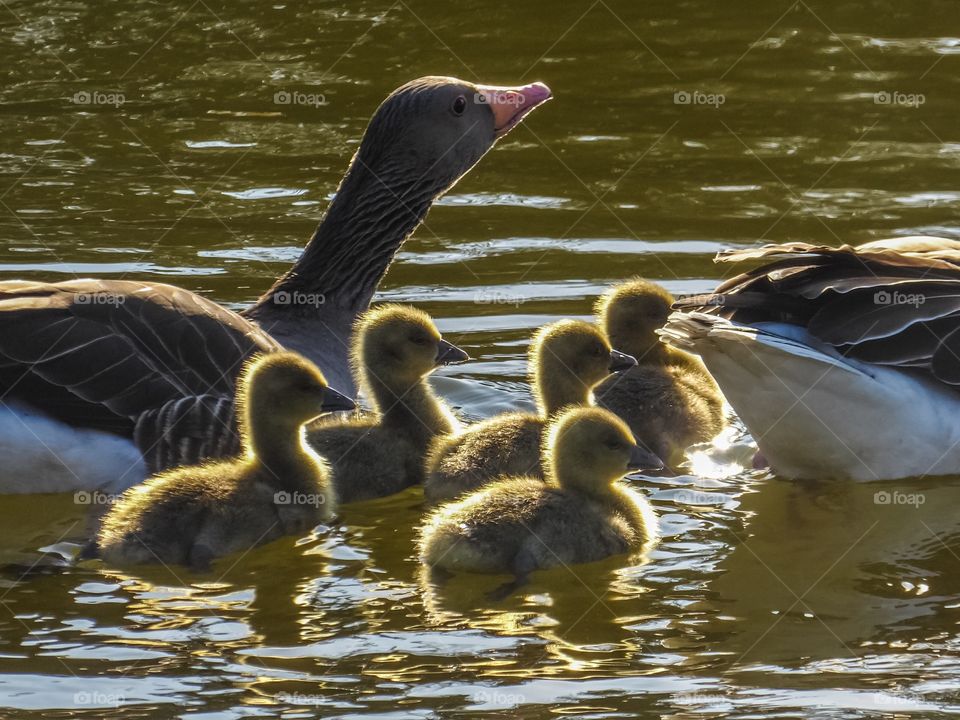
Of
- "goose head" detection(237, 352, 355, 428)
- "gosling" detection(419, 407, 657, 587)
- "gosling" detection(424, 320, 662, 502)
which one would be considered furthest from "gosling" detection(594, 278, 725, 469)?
"goose head" detection(237, 352, 355, 428)

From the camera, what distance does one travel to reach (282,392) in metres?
7.12

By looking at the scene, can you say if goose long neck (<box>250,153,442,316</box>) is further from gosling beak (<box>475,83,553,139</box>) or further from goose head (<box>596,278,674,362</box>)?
goose head (<box>596,278,674,362</box>)

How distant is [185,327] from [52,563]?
1.27 meters

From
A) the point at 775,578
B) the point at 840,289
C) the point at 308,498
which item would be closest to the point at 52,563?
the point at 308,498

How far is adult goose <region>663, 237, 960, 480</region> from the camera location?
7.20 m

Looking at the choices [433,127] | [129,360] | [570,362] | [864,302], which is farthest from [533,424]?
[433,127]

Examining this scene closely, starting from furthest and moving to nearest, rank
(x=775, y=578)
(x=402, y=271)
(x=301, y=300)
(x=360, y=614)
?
(x=402, y=271) → (x=301, y=300) → (x=775, y=578) → (x=360, y=614)

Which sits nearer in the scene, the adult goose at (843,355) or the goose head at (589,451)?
the goose head at (589,451)

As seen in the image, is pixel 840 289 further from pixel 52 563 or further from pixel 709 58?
pixel 709 58

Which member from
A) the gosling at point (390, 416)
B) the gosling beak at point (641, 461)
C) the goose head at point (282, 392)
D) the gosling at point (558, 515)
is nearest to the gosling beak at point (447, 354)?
the gosling at point (390, 416)

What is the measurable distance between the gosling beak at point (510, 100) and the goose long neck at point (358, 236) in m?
0.56

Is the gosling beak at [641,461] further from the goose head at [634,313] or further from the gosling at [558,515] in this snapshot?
the goose head at [634,313]

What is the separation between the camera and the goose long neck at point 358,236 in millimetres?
8883

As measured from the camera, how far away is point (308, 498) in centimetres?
714
